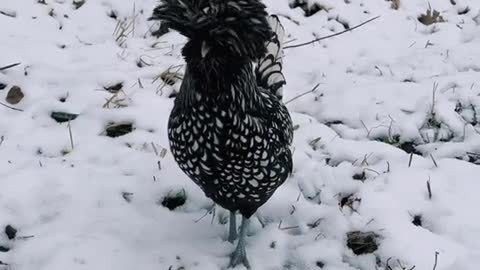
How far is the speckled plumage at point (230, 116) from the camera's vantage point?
2803 millimetres

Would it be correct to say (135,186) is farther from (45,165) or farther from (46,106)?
(46,106)

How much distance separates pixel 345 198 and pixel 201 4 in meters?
1.46

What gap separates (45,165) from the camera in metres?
3.84

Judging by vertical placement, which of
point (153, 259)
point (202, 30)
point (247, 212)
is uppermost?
point (202, 30)

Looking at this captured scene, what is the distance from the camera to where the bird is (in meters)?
2.78

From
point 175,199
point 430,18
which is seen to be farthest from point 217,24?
point 430,18

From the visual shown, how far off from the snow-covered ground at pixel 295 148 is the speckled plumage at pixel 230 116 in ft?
1.39

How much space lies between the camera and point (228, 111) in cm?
301

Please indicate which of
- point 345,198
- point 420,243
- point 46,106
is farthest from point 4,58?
point 420,243

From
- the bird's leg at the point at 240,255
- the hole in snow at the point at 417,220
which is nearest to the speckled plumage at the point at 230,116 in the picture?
the bird's leg at the point at 240,255

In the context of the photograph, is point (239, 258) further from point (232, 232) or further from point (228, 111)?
point (228, 111)

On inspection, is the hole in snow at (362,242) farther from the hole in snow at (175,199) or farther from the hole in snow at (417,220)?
the hole in snow at (175,199)

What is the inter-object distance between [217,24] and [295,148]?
1.51 m

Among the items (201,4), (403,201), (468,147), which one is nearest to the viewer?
(201,4)
